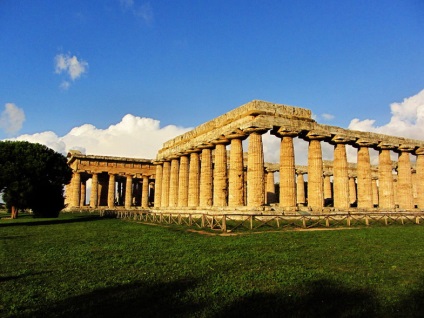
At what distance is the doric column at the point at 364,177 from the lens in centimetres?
3966

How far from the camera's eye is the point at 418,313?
7.82 meters

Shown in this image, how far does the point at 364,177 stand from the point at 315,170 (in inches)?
342

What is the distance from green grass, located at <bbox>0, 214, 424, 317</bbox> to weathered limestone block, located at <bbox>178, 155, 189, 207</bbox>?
26.2 metres

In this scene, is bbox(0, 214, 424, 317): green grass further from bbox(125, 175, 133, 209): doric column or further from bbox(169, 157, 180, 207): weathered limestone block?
bbox(125, 175, 133, 209): doric column

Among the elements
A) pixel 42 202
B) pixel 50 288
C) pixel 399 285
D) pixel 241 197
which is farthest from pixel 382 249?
pixel 42 202

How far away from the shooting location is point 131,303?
871 cm

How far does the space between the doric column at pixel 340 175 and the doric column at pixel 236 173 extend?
10.8m

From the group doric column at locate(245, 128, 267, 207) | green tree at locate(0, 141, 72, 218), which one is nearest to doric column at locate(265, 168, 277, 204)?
doric column at locate(245, 128, 267, 207)

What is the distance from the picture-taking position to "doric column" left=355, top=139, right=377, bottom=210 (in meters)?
39.7

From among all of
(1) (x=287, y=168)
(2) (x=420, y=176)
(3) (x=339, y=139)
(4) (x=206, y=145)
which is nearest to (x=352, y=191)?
(2) (x=420, y=176)

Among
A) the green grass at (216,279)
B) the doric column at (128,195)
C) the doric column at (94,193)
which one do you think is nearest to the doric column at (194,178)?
the green grass at (216,279)

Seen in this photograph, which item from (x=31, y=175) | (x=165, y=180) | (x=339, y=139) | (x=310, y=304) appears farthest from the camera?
(x=165, y=180)

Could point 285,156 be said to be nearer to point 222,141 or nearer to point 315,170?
point 315,170

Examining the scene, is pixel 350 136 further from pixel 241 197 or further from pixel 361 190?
pixel 241 197
